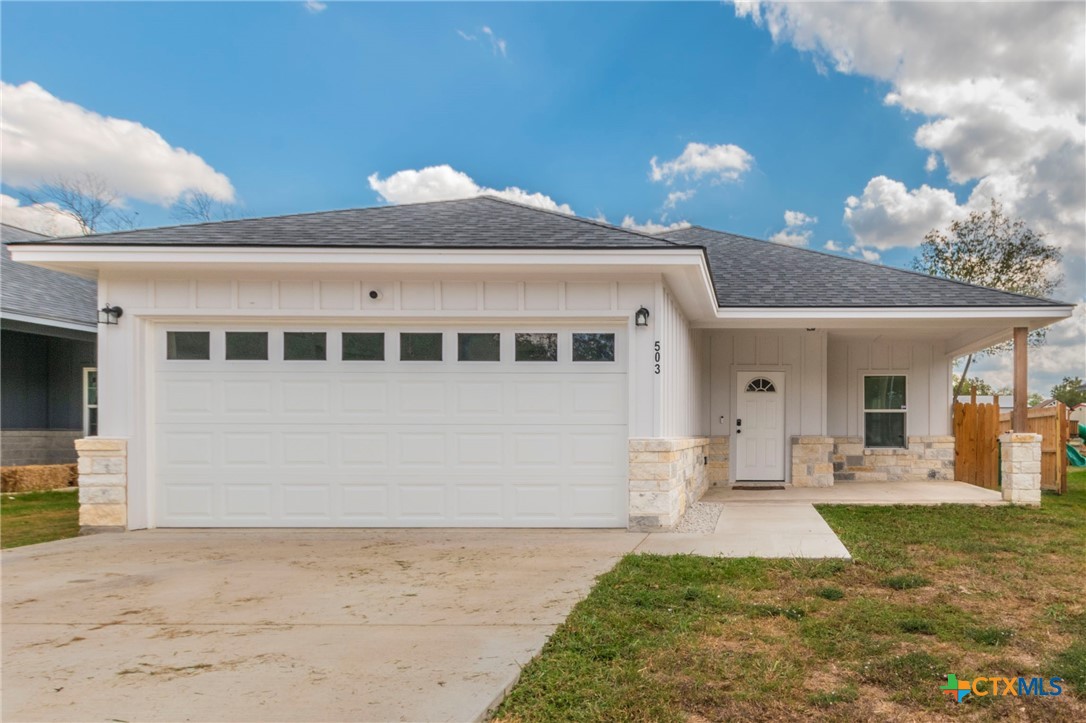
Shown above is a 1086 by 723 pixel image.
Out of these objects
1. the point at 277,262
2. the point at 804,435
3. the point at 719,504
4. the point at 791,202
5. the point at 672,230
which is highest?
the point at 791,202

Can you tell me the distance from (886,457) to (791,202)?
12.5 meters

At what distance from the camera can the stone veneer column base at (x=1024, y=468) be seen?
30.2 ft

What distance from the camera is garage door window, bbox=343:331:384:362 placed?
743cm

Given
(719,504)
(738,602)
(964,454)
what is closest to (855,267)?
(964,454)

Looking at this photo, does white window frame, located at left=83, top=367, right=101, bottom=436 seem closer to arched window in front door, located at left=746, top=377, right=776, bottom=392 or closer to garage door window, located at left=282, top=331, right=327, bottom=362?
garage door window, located at left=282, top=331, right=327, bottom=362

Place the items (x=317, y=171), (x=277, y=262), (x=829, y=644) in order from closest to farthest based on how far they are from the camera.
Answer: (x=829, y=644) < (x=277, y=262) < (x=317, y=171)

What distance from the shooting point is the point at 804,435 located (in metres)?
11.7

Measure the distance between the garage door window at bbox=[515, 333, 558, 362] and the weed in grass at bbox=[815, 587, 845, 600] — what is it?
144 inches

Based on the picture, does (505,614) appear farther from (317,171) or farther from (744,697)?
(317,171)

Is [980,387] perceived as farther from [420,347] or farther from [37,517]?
[37,517]

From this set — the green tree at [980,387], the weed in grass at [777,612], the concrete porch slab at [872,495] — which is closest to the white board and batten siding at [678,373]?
the concrete porch slab at [872,495]

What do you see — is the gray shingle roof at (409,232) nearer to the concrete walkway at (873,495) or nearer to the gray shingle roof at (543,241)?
the gray shingle roof at (543,241)

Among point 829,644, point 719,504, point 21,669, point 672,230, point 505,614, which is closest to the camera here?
point 21,669

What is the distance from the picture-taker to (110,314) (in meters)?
7.27
